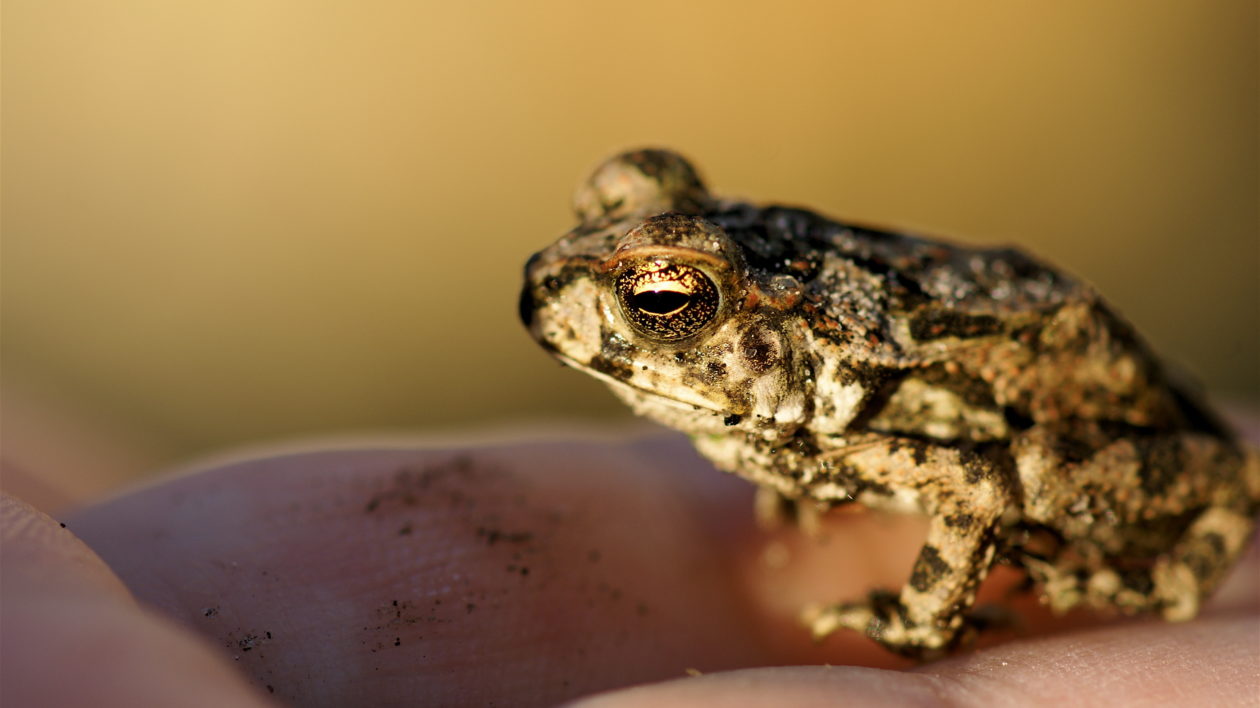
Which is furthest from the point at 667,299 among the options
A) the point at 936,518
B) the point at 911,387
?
the point at 936,518

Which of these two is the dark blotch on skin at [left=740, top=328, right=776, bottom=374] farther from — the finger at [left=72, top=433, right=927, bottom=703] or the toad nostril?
the finger at [left=72, top=433, right=927, bottom=703]

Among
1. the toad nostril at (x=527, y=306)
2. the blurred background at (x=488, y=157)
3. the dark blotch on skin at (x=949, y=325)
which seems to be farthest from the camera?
the blurred background at (x=488, y=157)

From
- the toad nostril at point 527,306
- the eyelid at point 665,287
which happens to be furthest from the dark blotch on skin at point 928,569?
the toad nostril at point 527,306

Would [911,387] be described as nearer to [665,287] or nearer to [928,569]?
[928,569]

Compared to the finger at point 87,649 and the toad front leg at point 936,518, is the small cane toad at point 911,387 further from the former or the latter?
the finger at point 87,649

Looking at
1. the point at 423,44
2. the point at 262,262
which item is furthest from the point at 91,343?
the point at 423,44

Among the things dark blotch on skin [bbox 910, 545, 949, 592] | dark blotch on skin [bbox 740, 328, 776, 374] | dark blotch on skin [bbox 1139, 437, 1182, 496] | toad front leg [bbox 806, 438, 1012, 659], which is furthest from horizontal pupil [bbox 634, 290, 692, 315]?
dark blotch on skin [bbox 1139, 437, 1182, 496]

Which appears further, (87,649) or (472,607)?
(472,607)
